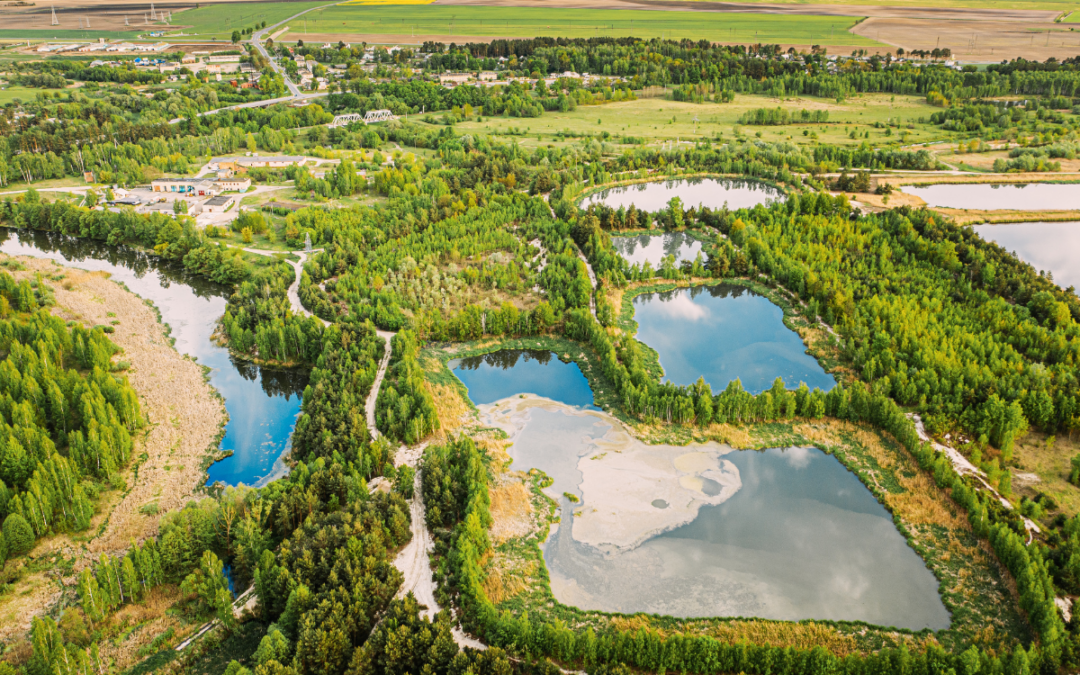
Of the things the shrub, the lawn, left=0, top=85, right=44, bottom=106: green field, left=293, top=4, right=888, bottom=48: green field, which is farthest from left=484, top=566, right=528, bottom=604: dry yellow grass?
left=293, top=4, right=888, bottom=48: green field

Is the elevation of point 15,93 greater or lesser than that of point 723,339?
greater

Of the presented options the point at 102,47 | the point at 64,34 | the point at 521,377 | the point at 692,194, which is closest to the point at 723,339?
the point at 521,377

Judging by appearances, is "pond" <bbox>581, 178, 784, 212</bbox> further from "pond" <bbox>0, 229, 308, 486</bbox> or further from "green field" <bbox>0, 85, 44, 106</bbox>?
"green field" <bbox>0, 85, 44, 106</bbox>

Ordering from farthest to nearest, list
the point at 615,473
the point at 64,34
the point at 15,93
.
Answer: the point at 64,34, the point at 15,93, the point at 615,473

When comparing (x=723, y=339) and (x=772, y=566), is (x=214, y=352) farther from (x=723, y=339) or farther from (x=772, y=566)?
(x=772, y=566)

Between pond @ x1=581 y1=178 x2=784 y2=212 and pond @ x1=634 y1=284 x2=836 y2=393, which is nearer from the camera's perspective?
pond @ x1=634 y1=284 x2=836 y2=393

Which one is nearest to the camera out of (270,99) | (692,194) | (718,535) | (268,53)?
(718,535)
